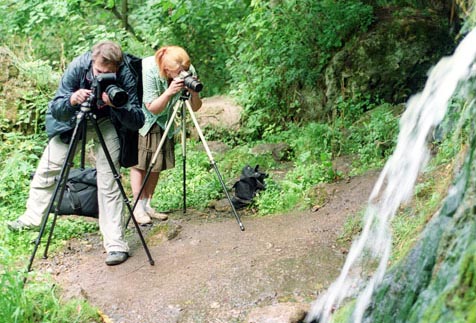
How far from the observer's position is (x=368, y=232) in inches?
169

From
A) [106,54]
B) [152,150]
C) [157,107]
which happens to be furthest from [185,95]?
[106,54]

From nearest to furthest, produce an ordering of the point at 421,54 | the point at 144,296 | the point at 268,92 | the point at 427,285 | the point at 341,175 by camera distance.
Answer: the point at 427,285
the point at 144,296
the point at 341,175
the point at 421,54
the point at 268,92

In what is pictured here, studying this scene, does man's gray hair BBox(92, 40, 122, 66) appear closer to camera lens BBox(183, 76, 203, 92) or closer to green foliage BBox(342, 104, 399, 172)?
camera lens BBox(183, 76, 203, 92)

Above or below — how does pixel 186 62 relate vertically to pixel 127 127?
above

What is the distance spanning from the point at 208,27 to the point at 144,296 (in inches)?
371

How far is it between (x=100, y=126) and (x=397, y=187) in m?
2.46

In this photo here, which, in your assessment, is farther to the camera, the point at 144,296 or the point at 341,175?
the point at 341,175

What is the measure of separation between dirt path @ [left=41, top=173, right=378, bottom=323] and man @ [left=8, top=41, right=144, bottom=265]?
0.35 metres

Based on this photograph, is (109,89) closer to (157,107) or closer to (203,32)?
(157,107)

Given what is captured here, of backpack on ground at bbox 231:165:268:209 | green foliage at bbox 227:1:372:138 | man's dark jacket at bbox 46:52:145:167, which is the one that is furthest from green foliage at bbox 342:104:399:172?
man's dark jacket at bbox 46:52:145:167

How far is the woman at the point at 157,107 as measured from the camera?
16.8 feet

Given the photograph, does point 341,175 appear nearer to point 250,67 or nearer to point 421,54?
point 421,54

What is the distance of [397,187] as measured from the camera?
4.12m

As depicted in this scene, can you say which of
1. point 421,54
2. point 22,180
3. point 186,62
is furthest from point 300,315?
point 421,54
